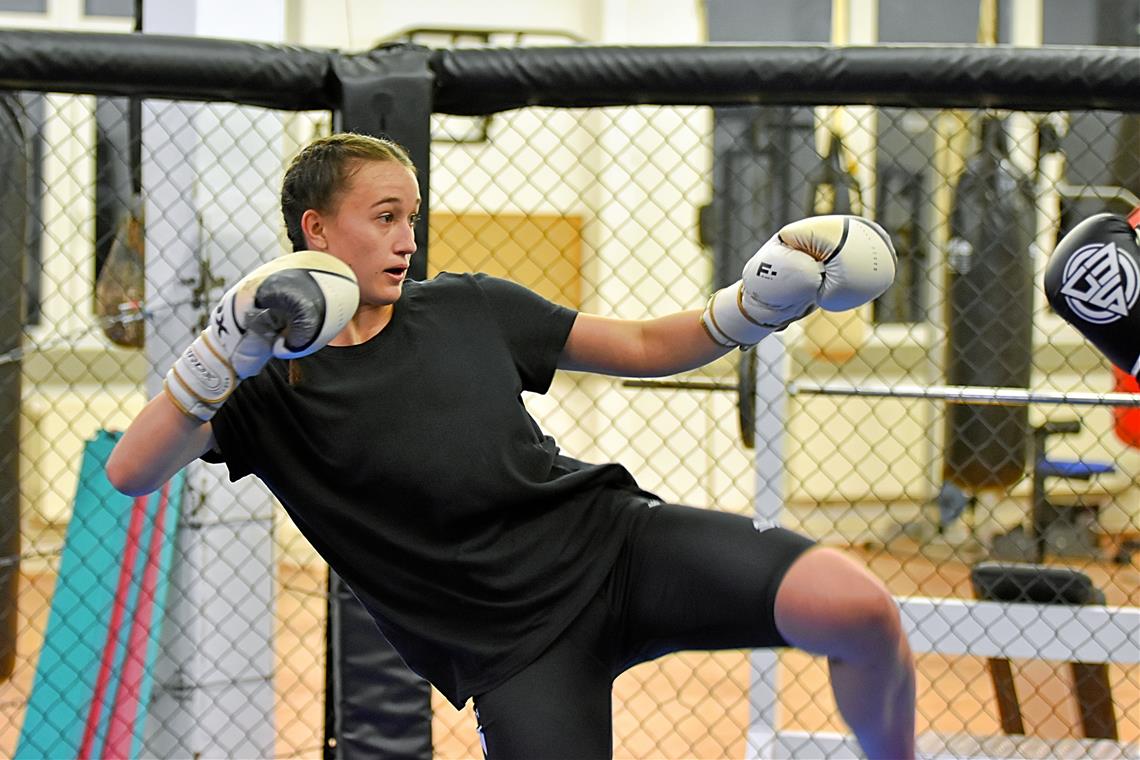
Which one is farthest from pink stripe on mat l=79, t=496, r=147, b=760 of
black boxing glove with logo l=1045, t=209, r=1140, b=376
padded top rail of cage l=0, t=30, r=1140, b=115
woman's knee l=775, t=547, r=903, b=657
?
black boxing glove with logo l=1045, t=209, r=1140, b=376

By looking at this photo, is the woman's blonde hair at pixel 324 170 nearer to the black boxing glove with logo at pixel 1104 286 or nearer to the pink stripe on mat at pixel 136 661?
the black boxing glove with logo at pixel 1104 286

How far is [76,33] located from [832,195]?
131 inches

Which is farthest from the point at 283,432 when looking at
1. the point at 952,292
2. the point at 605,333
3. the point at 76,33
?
the point at 952,292

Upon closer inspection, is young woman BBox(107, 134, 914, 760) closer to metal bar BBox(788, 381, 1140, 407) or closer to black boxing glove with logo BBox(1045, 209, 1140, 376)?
black boxing glove with logo BBox(1045, 209, 1140, 376)

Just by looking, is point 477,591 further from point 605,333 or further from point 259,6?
point 259,6

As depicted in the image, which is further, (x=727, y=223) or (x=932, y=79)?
(x=727, y=223)

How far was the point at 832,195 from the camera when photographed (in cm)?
489

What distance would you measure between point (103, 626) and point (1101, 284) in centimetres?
194

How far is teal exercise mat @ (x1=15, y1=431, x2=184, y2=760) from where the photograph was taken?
95.1 inches

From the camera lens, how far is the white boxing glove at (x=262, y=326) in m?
1.41

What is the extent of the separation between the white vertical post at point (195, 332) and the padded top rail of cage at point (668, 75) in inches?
11.7

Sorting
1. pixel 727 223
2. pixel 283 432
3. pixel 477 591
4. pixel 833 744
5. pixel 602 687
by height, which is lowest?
pixel 833 744

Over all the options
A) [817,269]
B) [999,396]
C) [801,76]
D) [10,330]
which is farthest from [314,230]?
[10,330]

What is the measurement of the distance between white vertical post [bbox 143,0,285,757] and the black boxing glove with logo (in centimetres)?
154
